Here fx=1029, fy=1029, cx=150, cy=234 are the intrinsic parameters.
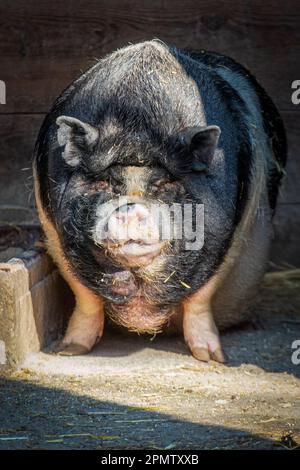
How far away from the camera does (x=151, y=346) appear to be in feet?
21.8

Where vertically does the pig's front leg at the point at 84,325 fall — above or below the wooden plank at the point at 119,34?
below

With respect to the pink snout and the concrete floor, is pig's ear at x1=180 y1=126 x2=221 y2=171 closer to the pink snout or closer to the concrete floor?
the pink snout

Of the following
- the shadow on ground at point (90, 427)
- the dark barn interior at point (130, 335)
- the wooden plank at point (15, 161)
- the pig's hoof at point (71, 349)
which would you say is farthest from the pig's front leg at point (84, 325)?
the wooden plank at point (15, 161)

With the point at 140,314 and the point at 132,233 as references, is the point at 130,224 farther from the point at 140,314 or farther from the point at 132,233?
the point at 140,314

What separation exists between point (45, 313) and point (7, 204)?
1.73 m

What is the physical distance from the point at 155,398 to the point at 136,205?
3.39ft

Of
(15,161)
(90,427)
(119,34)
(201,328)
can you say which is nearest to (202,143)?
(201,328)

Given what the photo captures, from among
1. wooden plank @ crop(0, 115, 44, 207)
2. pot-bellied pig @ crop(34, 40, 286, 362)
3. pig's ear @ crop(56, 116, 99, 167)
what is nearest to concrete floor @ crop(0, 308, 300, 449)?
pot-bellied pig @ crop(34, 40, 286, 362)

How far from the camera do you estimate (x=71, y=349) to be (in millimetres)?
6379

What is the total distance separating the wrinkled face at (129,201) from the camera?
18.1ft

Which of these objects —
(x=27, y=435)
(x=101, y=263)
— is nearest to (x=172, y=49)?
(x=101, y=263)

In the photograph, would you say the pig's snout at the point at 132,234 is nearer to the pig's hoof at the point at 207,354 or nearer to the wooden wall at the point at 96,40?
the pig's hoof at the point at 207,354

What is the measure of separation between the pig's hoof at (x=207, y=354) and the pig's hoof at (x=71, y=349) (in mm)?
677

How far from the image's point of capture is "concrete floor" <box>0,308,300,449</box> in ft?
15.6
